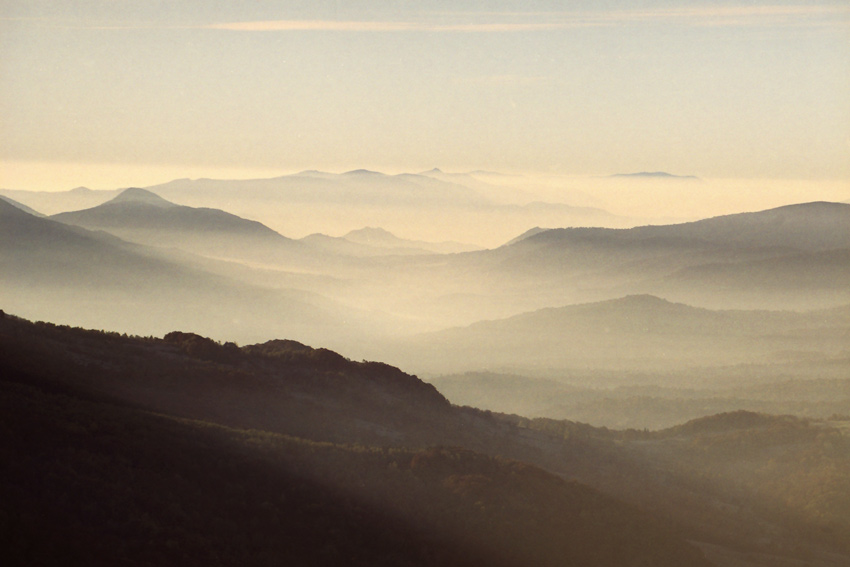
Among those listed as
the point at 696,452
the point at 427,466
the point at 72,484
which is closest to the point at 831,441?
the point at 696,452

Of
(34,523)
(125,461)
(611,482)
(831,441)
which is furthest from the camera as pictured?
(831,441)

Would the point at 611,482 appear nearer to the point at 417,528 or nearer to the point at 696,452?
the point at 696,452

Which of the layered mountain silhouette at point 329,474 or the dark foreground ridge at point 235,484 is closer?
the dark foreground ridge at point 235,484

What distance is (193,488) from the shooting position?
29281 mm

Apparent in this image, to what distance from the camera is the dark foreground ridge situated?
25.1m

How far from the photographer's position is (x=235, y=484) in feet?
101

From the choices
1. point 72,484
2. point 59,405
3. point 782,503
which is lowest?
point 782,503

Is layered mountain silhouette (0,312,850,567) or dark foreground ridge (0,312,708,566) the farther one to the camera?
layered mountain silhouette (0,312,850,567)

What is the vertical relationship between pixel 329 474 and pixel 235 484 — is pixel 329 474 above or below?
below

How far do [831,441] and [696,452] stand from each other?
1003 cm

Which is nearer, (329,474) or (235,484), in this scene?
(235,484)

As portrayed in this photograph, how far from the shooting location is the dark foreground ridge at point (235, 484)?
82.4ft

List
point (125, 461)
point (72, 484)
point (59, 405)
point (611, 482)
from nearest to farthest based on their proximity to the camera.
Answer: point (72, 484)
point (125, 461)
point (59, 405)
point (611, 482)

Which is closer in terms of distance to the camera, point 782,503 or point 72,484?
point 72,484
